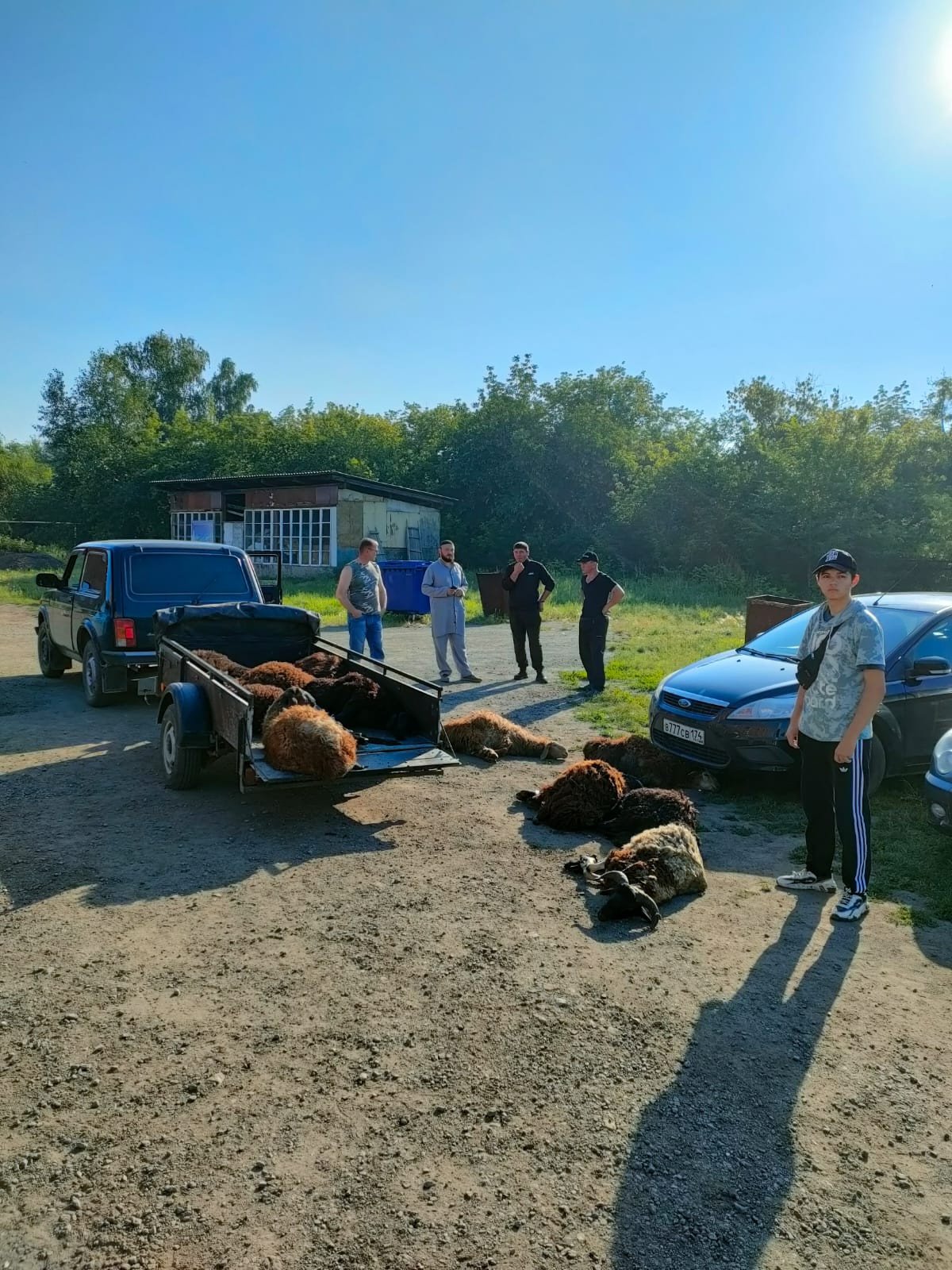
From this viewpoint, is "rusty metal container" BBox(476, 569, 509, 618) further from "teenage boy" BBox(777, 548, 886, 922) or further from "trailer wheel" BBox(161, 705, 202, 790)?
"teenage boy" BBox(777, 548, 886, 922)

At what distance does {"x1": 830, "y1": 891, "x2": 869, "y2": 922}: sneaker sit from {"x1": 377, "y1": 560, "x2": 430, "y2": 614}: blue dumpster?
50.2 ft

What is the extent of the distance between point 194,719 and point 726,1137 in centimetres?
456

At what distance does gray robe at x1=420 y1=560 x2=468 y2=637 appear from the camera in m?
10.9

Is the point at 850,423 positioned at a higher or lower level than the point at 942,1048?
higher

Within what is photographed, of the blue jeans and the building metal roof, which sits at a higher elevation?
the building metal roof

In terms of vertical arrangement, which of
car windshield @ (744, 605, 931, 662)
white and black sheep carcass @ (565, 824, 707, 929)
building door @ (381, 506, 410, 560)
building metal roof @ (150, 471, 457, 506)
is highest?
building metal roof @ (150, 471, 457, 506)

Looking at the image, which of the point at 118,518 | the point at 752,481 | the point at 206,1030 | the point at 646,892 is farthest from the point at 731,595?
the point at 118,518

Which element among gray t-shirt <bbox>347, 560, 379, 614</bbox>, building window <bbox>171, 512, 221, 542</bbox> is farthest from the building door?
gray t-shirt <bbox>347, 560, 379, 614</bbox>

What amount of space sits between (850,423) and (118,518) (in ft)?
121

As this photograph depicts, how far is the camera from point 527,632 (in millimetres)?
11523

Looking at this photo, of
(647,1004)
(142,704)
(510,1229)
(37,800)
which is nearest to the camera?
(510,1229)

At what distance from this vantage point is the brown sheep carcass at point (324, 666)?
7.18 meters

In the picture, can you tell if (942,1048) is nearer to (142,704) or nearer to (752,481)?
(142,704)

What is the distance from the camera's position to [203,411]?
71.4m
